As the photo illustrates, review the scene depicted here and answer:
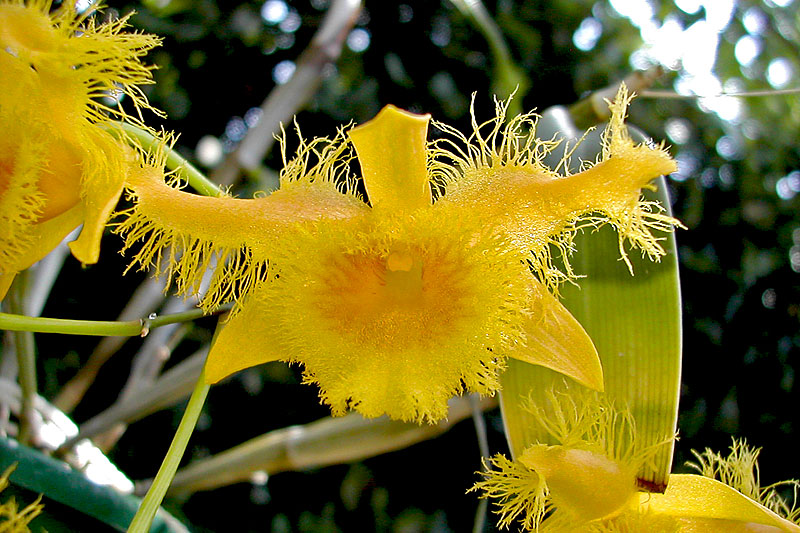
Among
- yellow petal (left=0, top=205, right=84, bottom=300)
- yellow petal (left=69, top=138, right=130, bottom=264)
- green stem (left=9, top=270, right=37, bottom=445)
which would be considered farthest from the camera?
green stem (left=9, top=270, right=37, bottom=445)

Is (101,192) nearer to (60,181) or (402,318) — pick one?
(60,181)

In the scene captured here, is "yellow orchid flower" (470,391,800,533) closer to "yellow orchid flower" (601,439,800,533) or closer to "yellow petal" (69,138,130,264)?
"yellow orchid flower" (601,439,800,533)

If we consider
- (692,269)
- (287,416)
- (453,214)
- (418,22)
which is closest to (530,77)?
(418,22)

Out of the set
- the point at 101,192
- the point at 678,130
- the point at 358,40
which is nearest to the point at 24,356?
the point at 101,192

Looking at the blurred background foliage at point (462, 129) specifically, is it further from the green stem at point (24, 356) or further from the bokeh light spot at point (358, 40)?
the green stem at point (24, 356)

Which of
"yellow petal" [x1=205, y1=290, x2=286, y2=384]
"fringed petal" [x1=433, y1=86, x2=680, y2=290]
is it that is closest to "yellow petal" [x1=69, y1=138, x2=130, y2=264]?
"yellow petal" [x1=205, y1=290, x2=286, y2=384]
